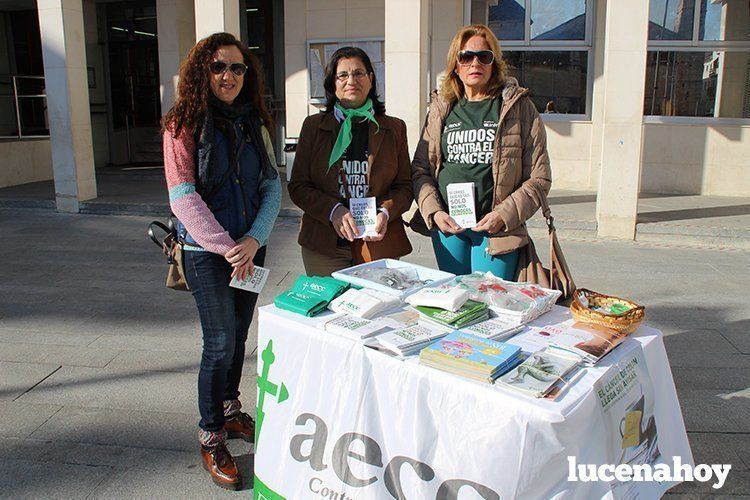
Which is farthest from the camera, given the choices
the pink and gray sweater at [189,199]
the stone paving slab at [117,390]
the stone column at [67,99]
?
the stone column at [67,99]

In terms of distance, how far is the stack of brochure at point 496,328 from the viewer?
236 cm

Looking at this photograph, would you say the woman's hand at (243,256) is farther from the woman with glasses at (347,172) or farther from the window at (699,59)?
the window at (699,59)

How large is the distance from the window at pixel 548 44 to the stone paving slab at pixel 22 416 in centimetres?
946

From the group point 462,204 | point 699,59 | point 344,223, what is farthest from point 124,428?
point 699,59

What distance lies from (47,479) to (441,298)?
6.97ft

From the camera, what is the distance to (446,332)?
7.91 feet

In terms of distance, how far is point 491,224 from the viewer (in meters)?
3.22

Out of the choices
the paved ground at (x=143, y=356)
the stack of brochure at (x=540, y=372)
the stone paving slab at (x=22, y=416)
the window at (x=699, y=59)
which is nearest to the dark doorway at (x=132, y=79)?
the paved ground at (x=143, y=356)

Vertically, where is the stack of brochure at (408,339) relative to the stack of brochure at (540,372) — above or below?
above

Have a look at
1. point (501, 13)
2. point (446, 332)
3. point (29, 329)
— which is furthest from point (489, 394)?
point (501, 13)

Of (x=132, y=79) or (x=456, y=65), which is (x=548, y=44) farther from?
(x=132, y=79)

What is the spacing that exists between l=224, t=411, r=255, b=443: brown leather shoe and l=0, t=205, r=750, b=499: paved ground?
0.26 feet

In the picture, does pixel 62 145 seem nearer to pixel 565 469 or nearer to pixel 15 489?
pixel 15 489

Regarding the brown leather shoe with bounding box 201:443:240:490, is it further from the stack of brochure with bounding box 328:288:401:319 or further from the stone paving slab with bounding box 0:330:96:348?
the stone paving slab with bounding box 0:330:96:348
